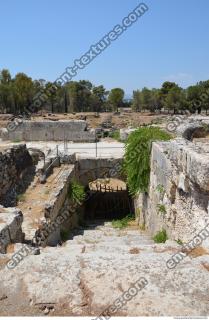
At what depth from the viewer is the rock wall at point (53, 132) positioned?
75.7ft

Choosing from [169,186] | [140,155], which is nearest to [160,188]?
[169,186]

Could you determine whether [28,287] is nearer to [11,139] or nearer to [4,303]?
[4,303]

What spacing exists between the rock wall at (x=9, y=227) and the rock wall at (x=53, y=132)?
54.1 feet

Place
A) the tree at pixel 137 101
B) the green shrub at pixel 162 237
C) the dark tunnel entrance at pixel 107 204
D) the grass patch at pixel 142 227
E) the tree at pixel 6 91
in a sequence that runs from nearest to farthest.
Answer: the green shrub at pixel 162 237
the grass patch at pixel 142 227
the dark tunnel entrance at pixel 107 204
the tree at pixel 6 91
the tree at pixel 137 101

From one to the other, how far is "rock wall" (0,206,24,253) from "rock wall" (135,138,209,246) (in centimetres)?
332

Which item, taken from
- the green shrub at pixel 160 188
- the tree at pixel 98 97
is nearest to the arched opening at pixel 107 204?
the green shrub at pixel 160 188

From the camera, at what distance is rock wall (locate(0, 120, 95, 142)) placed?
909 inches

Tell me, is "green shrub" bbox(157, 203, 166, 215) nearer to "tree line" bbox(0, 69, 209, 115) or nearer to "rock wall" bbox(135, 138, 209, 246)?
"rock wall" bbox(135, 138, 209, 246)

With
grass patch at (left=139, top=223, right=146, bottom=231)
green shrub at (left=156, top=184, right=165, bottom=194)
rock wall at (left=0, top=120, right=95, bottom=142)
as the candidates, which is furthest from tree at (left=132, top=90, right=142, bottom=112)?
green shrub at (left=156, top=184, right=165, bottom=194)

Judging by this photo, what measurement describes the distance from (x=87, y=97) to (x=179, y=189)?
48190 millimetres

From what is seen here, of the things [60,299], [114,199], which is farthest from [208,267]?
[114,199]

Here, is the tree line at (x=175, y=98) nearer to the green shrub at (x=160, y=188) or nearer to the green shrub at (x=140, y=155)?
the green shrub at (x=140, y=155)

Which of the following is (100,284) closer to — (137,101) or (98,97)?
(98,97)

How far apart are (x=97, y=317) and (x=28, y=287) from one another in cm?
94
